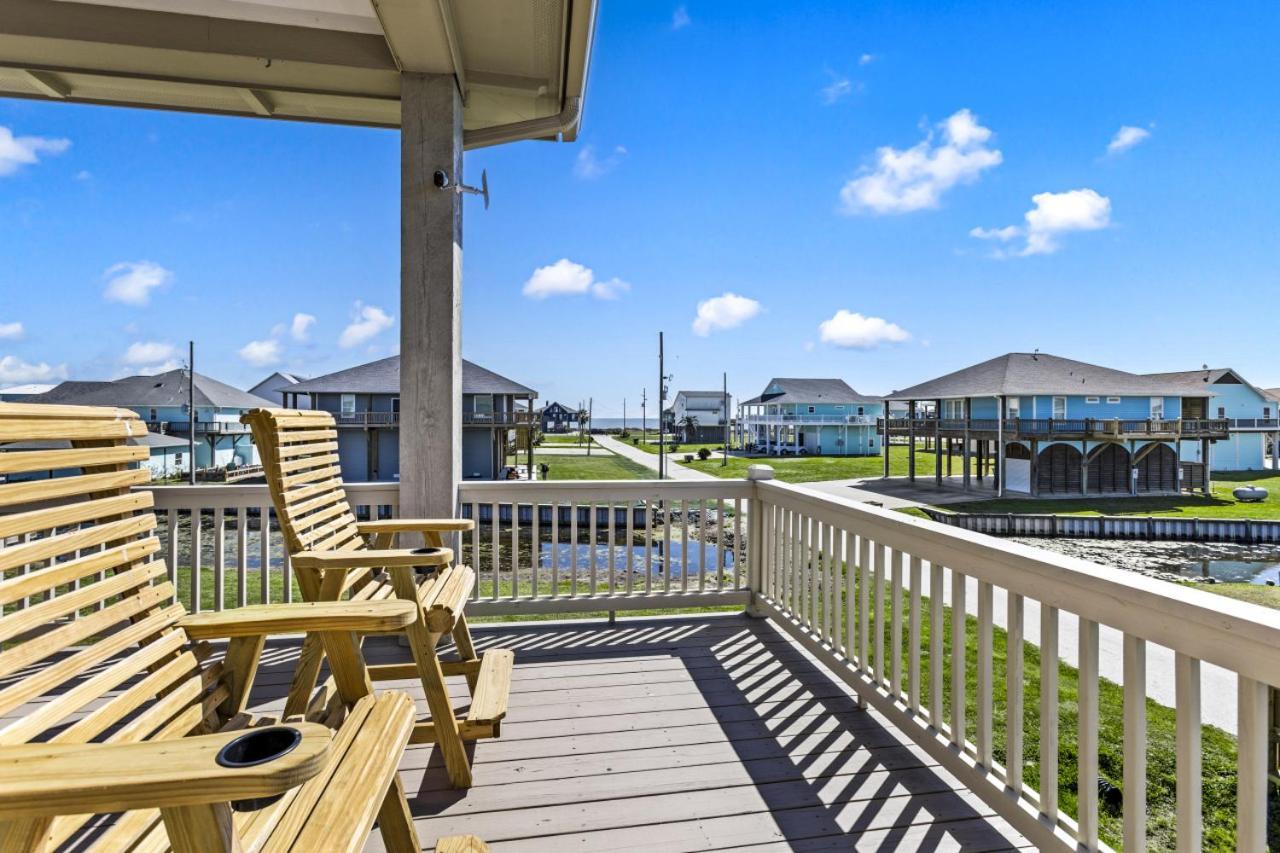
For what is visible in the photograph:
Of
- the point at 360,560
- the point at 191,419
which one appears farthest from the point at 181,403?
the point at 360,560

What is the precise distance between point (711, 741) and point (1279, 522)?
62.0 feet

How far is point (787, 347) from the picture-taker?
53812 millimetres

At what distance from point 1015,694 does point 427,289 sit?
2709 mm

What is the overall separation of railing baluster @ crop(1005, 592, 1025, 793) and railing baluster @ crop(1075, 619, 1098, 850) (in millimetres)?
176

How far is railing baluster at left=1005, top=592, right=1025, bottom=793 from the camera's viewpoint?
5.24 ft

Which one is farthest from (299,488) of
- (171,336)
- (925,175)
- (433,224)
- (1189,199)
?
(925,175)

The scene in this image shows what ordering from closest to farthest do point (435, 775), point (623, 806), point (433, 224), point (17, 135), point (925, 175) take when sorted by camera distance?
point (623, 806)
point (435, 775)
point (433, 224)
point (17, 135)
point (925, 175)

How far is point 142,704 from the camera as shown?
4.17 ft

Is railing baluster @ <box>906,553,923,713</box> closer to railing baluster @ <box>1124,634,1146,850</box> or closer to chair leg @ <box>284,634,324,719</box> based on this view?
railing baluster @ <box>1124,634,1146,850</box>

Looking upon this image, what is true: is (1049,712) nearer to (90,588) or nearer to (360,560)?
(360,560)

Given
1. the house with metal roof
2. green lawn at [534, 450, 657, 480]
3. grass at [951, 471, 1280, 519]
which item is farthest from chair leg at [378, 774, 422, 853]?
grass at [951, 471, 1280, 519]

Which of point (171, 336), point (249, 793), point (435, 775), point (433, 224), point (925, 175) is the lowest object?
point (435, 775)

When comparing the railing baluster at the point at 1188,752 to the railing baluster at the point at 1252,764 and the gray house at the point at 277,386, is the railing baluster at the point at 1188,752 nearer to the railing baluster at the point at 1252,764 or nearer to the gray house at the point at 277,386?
the railing baluster at the point at 1252,764

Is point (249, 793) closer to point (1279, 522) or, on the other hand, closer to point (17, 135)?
point (17, 135)
